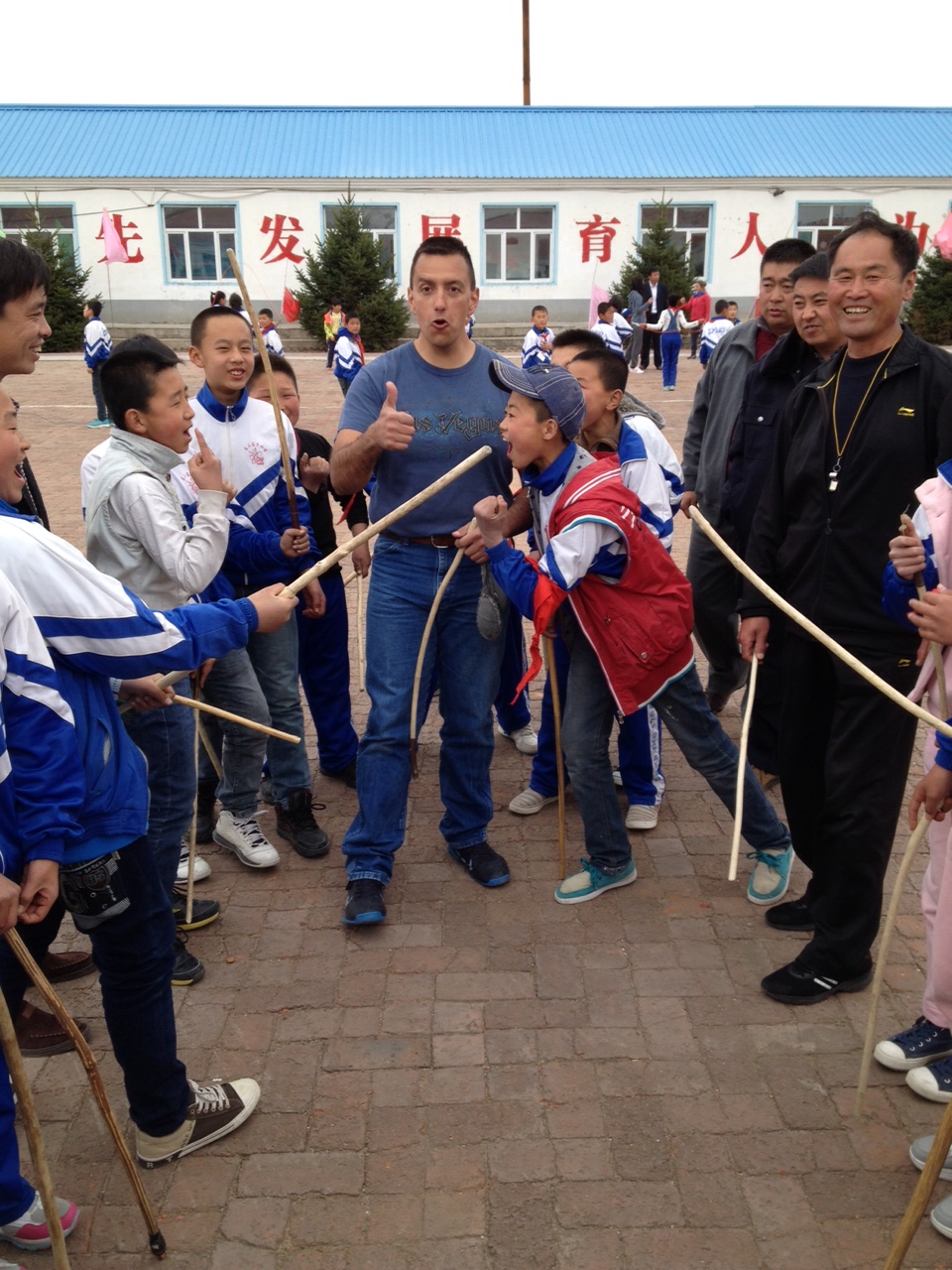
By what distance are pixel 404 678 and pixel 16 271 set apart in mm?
1889

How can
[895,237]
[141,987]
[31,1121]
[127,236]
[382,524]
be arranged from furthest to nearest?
[127,236], [382,524], [895,237], [141,987], [31,1121]

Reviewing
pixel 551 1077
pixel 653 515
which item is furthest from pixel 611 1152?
pixel 653 515

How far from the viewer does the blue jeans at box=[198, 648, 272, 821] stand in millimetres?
4203

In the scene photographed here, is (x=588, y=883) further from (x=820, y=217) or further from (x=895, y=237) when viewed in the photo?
(x=820, y=217)

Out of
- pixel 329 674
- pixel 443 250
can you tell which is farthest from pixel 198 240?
pixel 443 250

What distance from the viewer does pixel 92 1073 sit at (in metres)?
2.44

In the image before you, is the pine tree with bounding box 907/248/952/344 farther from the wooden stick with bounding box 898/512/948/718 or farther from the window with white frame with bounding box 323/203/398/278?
the wooden stick with bounding box 898/512/948/718

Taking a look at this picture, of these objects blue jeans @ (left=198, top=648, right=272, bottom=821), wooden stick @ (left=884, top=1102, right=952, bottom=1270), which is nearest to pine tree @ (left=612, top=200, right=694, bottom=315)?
blue jeans @ (left=198, top=648, right=272, bottom=821)

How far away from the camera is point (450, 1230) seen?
8.73 ft

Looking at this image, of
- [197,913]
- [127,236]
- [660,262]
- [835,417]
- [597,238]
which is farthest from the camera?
[597,238]

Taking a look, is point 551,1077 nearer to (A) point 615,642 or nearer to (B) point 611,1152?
(B) point 611,1152

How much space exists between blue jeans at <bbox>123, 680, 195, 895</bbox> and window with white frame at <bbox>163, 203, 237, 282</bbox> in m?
30.7

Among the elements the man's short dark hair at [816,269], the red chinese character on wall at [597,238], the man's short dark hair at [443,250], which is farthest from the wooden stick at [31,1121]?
the red chinese character on wall at [597,238]

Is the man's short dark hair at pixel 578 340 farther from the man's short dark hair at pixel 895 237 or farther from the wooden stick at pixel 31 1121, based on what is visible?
the wooden stick at pixel 31 1121
